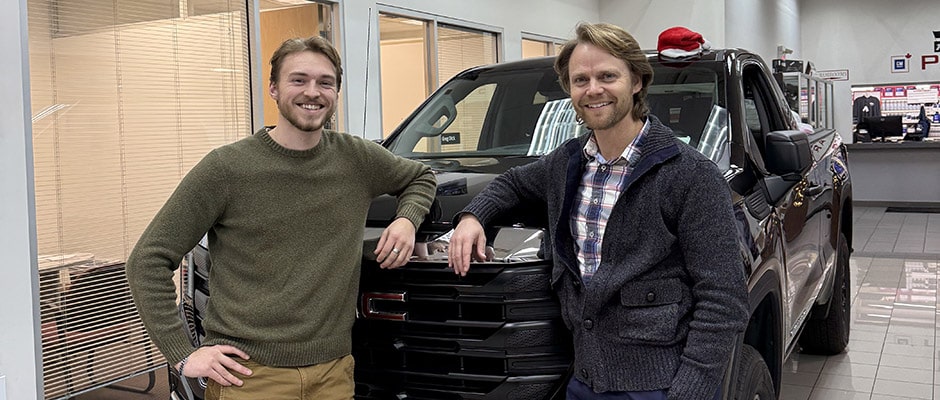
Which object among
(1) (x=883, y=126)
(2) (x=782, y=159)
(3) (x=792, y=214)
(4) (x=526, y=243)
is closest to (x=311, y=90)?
(4) (x=526, y=243)

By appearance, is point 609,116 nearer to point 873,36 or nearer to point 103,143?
point 103,143

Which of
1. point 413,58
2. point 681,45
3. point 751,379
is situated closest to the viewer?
point 751,379

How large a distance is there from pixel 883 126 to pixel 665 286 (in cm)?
1373

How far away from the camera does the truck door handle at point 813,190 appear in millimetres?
3362

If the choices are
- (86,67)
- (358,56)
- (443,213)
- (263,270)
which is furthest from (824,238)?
(358,56)

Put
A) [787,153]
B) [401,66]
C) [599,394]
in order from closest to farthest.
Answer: [599,394], [787,153], [401,66]

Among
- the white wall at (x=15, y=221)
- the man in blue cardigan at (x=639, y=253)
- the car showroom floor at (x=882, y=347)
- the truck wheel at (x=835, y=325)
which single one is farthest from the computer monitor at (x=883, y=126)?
the white wall at (x=15, y=221)

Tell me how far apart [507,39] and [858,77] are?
870cm

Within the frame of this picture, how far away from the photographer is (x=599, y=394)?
1.89 m

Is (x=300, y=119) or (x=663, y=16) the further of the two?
(x=663, y=16)

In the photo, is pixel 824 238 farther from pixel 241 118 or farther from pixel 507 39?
pixel 507 39

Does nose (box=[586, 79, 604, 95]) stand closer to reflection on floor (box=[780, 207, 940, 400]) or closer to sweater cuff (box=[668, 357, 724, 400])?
sweater cuff (box=[668, 357, 724, 400])

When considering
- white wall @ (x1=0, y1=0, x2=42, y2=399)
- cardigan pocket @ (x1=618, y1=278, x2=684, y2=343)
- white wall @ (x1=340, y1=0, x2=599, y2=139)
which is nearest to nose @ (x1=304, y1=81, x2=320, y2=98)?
cardigan pocket @ (x1=618, y1=278, x2=684, y2=343)

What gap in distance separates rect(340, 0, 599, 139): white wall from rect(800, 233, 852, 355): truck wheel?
2159 millimetres
